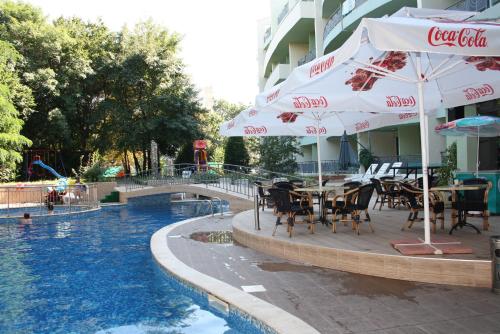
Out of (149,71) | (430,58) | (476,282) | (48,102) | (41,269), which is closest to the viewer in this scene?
(476,282)

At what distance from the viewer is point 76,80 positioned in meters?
30.1

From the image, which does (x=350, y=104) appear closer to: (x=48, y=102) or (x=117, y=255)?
(x=117, y=255)

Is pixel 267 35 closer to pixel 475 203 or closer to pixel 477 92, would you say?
pixel 477 92

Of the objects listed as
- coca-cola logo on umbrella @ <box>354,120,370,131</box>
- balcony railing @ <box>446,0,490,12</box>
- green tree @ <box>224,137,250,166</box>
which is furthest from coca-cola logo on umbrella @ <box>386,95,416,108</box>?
green tree @ <box>224,137,250,166</box>

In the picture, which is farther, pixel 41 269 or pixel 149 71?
pixel 149 71

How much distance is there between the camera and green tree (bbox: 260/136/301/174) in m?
22.0

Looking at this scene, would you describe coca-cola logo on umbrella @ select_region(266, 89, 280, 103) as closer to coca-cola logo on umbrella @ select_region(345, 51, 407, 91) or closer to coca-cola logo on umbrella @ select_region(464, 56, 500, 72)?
coca-cola logo on umbrella @ select_region(345, 51, 407, 91)

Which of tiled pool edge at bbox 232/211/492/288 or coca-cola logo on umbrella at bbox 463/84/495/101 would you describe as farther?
coca-cola logo on umbrella at bbox 463/84/495/101

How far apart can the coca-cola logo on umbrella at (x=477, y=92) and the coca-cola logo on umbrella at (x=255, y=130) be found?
5032 millimetres

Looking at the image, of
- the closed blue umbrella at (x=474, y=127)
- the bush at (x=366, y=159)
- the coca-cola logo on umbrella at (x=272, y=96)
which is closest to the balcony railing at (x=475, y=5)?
the closed blue umbrella at (x=474, y=127)

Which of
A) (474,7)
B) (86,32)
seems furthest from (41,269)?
(86,32)

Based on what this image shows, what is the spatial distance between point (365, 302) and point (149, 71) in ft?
95.6

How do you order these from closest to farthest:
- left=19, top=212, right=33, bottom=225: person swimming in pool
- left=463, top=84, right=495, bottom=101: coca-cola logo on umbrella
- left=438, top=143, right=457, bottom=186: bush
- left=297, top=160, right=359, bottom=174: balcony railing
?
left=463, top=84, right=495, bottom=101: coca-cola logo on umbrella < left=438, top=143, right=457, bottom=186: bush < left=19, top=212, right=33, bottom=225: person swimming in pool < left=297, top=160, right=359, bottom=174: balcony railing

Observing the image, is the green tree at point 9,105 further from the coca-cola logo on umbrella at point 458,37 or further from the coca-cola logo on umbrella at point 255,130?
the coca-cola logo on umbrella at point 458,37
